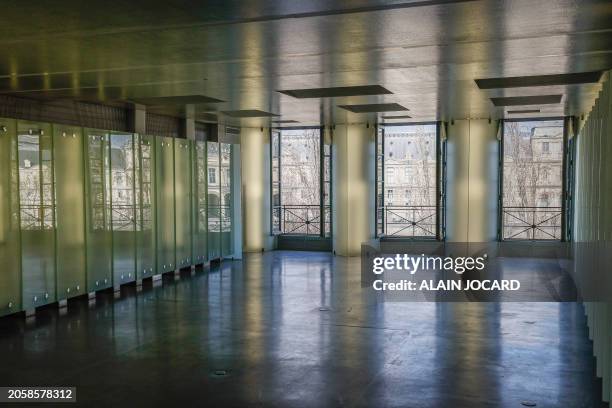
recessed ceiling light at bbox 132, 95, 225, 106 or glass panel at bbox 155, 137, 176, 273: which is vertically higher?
recessed ceiling light at bbox 132, 95, 225, 106

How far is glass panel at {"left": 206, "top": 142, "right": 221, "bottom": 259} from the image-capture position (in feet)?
53.9

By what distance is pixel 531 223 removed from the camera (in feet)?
61.6

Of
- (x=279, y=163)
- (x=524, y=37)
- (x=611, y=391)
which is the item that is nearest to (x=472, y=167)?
(x=279, y=163)

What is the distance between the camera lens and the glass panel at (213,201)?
647 inches

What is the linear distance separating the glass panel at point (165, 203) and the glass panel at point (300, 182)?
244 inches

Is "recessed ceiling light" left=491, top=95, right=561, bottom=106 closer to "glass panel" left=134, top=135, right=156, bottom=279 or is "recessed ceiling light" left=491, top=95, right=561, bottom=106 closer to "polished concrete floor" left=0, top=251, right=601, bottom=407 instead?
"polished concrete floor" left=0, top=251, right=601, bottom=407

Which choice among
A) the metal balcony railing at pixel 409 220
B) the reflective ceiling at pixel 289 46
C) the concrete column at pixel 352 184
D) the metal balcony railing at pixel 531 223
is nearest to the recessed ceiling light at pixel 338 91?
the reflective ceiling at pixel 289 46

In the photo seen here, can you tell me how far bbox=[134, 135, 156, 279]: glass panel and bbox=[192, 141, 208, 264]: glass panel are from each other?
6.15 feet

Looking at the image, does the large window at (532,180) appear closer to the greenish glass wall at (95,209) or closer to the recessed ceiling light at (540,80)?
the recessed ceiling light at (540,80)

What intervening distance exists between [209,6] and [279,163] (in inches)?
568

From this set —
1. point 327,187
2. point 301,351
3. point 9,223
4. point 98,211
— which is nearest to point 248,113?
point 327,187

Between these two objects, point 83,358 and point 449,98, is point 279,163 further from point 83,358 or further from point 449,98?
point 83,358

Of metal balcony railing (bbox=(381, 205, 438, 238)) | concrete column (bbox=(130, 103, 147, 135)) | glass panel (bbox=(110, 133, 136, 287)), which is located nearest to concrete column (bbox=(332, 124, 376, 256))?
metal balcony railing (bbox=(381, 205, 438, 238))

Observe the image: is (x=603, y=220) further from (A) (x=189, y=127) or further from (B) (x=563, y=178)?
(A) (x=189, y=127)
